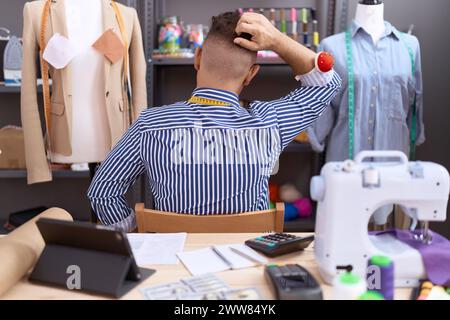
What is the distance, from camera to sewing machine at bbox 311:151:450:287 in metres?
0.97

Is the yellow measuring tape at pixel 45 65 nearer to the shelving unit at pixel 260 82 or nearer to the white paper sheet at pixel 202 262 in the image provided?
the shelving unit at pixel 260 82

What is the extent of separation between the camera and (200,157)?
1380 mm

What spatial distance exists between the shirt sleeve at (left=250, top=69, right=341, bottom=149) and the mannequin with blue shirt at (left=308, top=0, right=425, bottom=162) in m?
1.00

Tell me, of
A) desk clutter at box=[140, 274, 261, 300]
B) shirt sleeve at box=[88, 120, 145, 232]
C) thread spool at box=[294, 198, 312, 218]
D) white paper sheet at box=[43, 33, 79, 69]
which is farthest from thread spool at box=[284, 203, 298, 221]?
desk clutter at box=[140, 274, 261, 300]

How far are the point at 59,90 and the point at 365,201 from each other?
186cm

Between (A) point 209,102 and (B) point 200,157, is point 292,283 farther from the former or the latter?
(A) point 209,102

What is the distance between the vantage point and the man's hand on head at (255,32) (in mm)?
1470

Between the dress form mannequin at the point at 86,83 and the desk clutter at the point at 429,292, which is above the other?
the dress form mannequin at the point at 86,83

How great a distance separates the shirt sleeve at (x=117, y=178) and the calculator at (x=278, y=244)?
0.43m

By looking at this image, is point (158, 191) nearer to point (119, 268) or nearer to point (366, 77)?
point (119, 268)

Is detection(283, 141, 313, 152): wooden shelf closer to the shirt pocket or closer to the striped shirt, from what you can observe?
the shirt pocket

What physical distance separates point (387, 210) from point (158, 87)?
1686 millimetres

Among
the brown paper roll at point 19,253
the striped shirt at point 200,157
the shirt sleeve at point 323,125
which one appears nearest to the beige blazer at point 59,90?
the shirt sleeve at point 323,125
